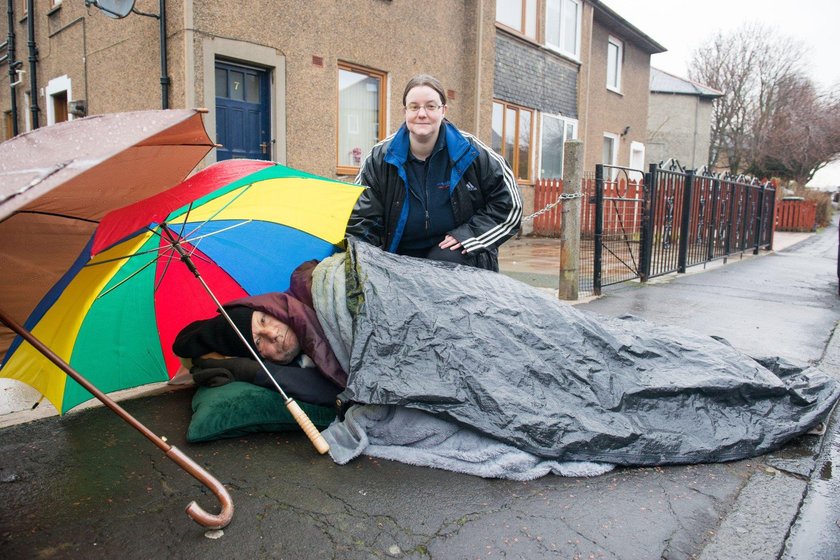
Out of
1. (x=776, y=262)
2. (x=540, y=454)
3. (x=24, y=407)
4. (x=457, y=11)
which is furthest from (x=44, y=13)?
(x=776, y=262)

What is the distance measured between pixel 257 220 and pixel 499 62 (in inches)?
463

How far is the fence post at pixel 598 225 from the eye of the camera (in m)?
6.72

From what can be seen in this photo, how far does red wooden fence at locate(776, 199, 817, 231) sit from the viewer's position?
87.6 feet

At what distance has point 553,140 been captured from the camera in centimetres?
1622

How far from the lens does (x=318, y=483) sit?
2.47m

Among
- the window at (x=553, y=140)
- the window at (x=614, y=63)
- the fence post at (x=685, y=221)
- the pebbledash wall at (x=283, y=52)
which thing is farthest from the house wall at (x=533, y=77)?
the fence post at (x=685, y=221)

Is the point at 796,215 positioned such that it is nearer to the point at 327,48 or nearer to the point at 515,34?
the point at 515,34

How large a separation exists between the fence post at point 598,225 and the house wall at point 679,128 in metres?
23.7

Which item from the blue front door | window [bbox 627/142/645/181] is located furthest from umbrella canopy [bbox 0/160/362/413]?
window [bbox 627/142/645/181]

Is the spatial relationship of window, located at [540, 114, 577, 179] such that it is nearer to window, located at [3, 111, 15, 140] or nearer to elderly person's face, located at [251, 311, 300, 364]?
window, located at [3, 111, 15, 140]

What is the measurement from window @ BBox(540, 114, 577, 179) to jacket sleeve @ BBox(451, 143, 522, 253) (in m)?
12.6

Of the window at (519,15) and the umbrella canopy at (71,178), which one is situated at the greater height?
the window at (519,15)

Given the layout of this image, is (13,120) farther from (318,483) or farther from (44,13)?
(318,483)

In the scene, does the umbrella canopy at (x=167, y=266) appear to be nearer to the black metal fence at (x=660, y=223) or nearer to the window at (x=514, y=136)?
the black metal fence at (x=660, y=223)
